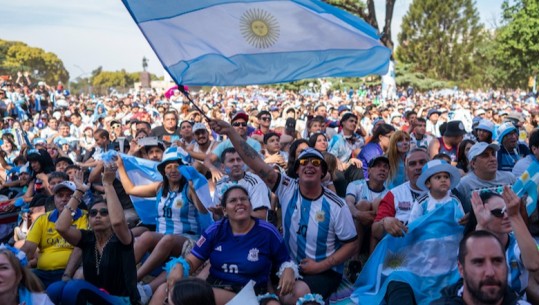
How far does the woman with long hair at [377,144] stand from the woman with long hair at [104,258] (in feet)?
13.1

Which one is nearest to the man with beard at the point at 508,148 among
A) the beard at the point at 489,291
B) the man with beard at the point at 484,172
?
the man with beard at the point at 484,172

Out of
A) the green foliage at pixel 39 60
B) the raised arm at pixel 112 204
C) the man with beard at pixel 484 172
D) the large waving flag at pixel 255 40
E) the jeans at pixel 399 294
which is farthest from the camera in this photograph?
the green foliage at pixel 39 60

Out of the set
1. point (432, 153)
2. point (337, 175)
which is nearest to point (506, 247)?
point (337, 175)

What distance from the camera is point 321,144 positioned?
8.27 meters

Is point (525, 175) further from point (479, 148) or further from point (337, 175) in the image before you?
point (337, 175)

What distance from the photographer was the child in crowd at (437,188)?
204 inches

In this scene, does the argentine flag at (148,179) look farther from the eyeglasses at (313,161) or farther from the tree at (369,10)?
the tree at (369,10)

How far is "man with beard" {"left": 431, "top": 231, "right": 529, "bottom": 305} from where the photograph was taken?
332 centimetres

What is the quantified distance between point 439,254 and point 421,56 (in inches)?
2934

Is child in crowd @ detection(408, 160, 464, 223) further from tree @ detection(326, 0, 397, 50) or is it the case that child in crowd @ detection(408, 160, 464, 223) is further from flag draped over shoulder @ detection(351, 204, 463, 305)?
tree @ detection(326, 0, 397, 50)

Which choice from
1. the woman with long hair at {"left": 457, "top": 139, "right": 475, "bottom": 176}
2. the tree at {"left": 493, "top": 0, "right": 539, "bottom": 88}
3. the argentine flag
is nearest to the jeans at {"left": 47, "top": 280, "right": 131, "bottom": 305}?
the argentine flag

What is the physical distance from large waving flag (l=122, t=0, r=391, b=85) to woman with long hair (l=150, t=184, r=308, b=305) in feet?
5.00

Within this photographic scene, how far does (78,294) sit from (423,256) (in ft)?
9.39

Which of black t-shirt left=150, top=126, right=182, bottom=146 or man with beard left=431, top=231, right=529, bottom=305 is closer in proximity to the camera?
man with beard left=431, top=231, right=529, bottom=305
